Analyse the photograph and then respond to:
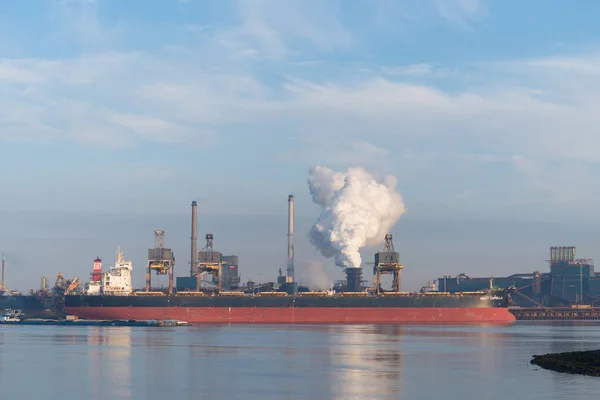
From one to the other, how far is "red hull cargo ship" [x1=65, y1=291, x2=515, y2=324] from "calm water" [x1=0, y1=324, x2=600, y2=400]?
45.4 metres

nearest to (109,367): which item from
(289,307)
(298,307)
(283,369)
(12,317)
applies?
(283,369)

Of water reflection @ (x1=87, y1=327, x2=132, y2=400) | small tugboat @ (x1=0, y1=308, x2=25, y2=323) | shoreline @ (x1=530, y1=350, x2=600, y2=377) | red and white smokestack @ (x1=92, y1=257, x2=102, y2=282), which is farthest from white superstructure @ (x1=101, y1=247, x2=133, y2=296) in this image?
shoreline @ (x1=530, y1=350, x2=600, y2=377)

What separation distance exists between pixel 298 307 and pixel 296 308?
32 centimetres

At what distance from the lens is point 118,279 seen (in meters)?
135

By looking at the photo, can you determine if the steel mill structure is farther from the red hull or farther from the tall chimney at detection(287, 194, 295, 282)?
the tall chimney at detection(287, 194, 295, 282)

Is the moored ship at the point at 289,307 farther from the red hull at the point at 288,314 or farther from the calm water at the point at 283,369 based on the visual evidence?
the calm water at the point at 283,369

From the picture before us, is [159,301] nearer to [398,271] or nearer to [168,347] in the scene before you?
[398,271]

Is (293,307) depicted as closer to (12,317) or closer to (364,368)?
(12,317)

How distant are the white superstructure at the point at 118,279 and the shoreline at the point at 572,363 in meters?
85.7

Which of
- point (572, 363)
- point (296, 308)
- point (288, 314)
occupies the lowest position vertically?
point (288, 314)

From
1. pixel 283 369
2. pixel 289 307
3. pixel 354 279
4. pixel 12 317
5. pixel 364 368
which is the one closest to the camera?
pixel 283 369

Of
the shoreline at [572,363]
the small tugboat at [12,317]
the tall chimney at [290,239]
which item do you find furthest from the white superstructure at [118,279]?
the shoreline at [572,363]

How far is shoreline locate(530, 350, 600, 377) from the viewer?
50.2m

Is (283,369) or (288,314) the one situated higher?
(283,369)
